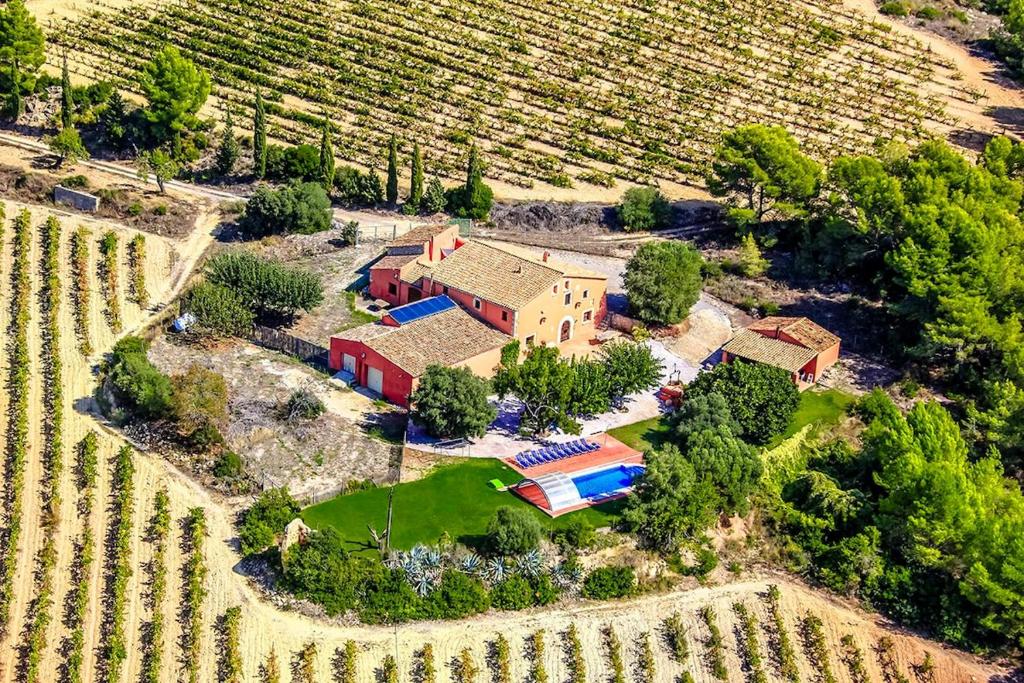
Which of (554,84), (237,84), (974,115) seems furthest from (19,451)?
(974,115)

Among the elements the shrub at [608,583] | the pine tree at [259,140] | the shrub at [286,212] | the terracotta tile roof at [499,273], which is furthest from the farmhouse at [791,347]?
the pine tree at [259,140]

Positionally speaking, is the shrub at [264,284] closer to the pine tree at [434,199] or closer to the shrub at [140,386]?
the shrub at [140,386]

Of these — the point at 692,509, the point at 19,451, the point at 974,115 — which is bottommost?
the point at 19,451

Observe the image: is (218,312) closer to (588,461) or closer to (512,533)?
(588,461)

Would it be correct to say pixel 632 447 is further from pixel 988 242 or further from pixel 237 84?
pixel 237 84

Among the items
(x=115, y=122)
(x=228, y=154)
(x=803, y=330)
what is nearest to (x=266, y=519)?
(x=803, y=330)

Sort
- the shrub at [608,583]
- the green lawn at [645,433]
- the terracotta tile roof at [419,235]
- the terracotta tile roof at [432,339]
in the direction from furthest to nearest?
the terracotta tile roof at [419,235], the terracotta tile roof at [432,339], the green lawn at [645,433], the shrub at [608,583]

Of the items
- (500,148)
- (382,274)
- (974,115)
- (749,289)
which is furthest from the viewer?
(974,115)
